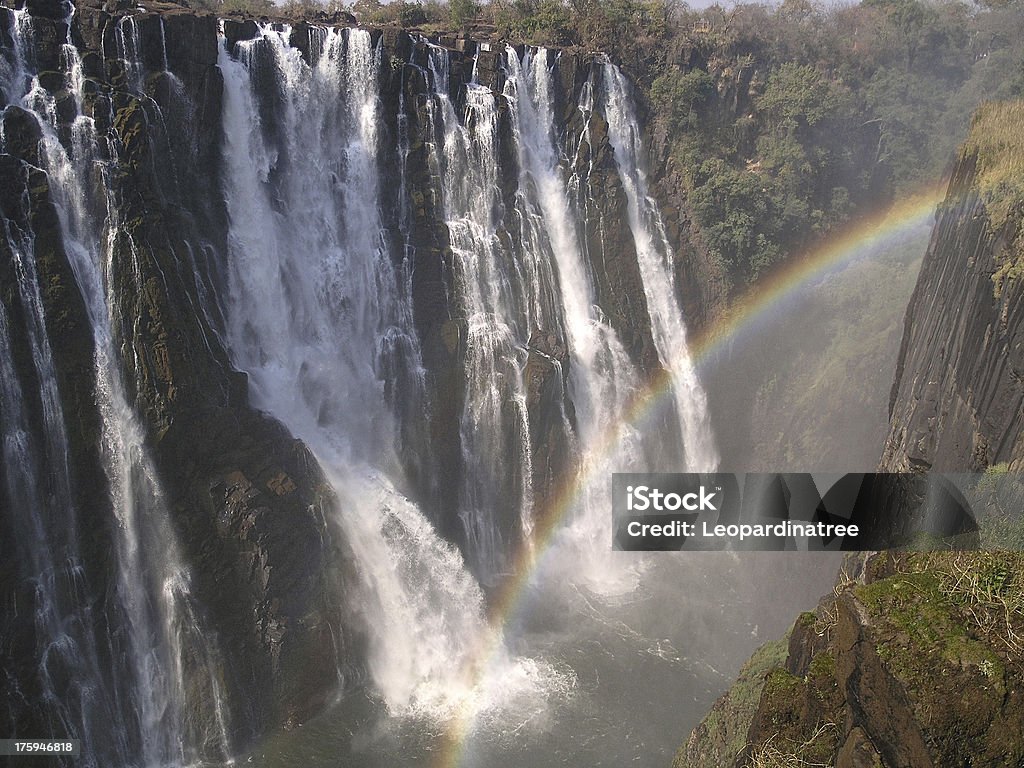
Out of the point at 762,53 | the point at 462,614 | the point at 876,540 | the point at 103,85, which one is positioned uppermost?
the point at 762,53

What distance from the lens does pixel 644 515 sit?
2819 cm

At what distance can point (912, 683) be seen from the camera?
6805 mm

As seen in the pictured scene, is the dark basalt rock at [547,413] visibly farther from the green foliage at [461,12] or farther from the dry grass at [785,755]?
the dry grass at [785,755]

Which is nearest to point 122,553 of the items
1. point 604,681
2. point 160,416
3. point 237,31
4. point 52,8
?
point 160,416

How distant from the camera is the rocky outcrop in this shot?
641cm

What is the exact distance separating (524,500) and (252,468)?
30.2 ft

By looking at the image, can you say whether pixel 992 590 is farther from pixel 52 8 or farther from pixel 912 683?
pixel 52 8

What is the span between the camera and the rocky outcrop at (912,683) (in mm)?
6406

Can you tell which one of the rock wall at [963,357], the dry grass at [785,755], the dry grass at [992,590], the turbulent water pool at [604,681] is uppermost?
the rock wall at [963,357]

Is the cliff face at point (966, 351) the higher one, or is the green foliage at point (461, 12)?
the green foliage at point (461, 12)

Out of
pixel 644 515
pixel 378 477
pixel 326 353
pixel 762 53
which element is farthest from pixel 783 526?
pixel 762 53

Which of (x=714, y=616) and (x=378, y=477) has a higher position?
(x=378, y=477)

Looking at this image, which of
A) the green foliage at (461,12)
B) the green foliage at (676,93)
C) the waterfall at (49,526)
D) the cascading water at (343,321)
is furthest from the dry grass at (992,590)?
the green foliage at (461,12)

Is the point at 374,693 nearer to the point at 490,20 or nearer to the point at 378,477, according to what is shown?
the point at 378,477
